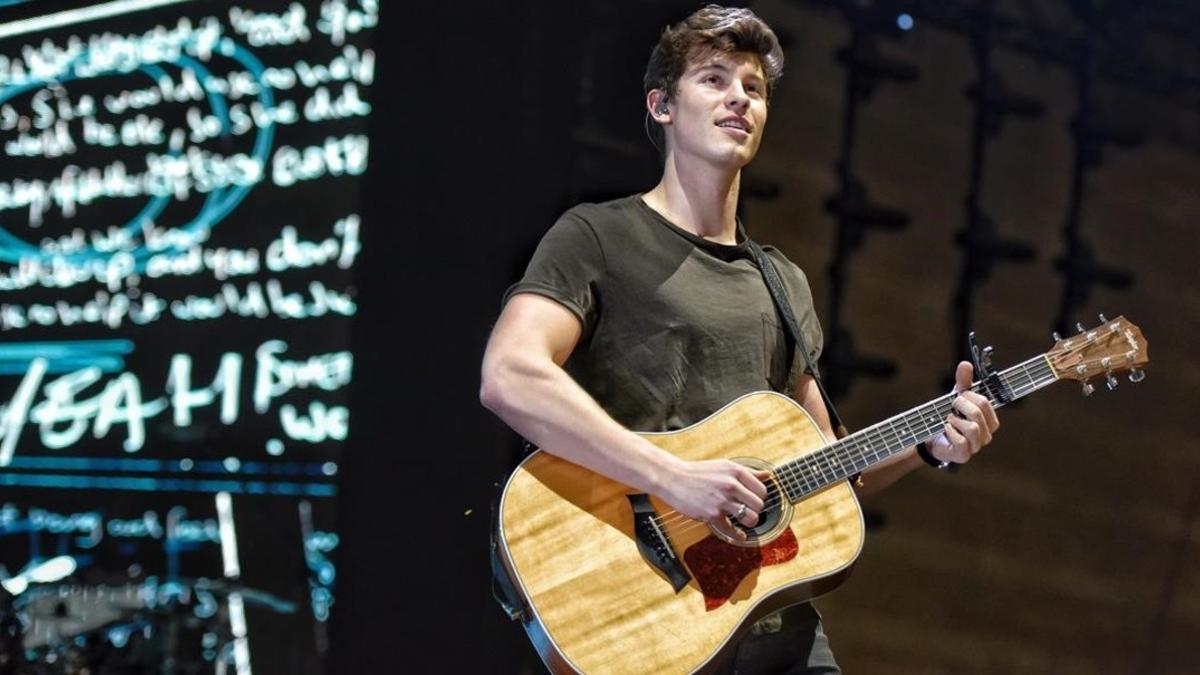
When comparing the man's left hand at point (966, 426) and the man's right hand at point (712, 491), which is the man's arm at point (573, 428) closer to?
the man's right hand at point (712, 491)

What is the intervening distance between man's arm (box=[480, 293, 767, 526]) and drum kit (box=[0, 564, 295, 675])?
111 inches

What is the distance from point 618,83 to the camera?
4770mm

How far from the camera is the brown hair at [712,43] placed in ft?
9.89

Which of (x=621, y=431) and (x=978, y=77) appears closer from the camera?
(x=621, y=431)

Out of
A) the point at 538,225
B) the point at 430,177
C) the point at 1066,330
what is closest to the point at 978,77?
the point at 1066,330

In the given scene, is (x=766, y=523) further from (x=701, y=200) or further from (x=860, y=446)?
(x=701, y=200)

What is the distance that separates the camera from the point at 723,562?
105 inches

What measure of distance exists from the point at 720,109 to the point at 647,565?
3.11 ft

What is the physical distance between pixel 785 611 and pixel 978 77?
2.62 meters

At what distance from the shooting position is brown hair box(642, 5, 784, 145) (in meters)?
3.01

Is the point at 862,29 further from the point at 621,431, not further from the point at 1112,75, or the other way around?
the point at 621,431

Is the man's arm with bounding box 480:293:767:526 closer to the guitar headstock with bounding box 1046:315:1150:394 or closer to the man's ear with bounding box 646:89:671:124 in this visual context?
the man's ear with bounding box 646:89:671:124

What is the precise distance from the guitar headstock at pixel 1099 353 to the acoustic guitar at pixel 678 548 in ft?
1.37

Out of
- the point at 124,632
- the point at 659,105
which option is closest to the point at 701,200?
the point at 659,105
